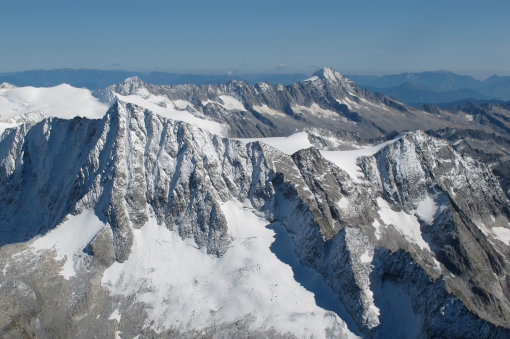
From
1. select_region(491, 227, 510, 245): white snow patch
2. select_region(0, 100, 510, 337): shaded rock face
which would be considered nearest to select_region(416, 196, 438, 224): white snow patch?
select_region(0, 100, 510, 337): shaded rock face

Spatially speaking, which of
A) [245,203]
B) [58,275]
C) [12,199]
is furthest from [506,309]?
[12,199]

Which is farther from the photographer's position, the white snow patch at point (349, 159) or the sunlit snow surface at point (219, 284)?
the white snow patch at point (349, 159)

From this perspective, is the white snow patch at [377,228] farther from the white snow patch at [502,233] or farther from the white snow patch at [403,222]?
the white snow patch at [502,233]

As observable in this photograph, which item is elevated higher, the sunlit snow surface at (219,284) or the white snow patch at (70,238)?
the white snow patch at (70,238)

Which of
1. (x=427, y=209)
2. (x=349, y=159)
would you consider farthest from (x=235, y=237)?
(x=427, y=209)

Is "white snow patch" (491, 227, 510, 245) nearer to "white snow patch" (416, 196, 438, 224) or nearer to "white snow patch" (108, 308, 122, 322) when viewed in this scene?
"white snow patch" (416, 196, 438, 224)

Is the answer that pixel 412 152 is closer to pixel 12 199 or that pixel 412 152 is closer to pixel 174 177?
pixel 174 177

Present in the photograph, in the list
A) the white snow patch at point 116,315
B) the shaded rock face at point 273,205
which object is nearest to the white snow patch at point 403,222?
the shaded rock face at point 273,205

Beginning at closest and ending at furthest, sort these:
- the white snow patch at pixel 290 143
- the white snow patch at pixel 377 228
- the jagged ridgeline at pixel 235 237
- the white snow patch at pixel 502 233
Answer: the jagged ridgeline at pixel 235 237, the white snow patch at pixel 377 228, the white snow patch at pixel 502 233, the white snow patch at pixel 290 143
